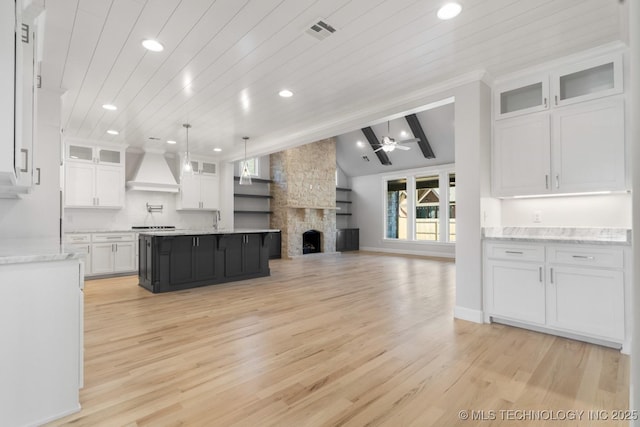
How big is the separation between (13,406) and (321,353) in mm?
1952

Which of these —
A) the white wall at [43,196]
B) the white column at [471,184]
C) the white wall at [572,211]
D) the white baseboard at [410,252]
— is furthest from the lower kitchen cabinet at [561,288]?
the white baseboard at [410,252]

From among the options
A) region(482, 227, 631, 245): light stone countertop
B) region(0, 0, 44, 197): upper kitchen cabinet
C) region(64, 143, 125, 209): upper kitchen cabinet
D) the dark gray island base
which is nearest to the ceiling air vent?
region(0, 0, 44, 197): upper kitchen cabinet

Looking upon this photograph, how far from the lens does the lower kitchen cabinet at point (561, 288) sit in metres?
2.81

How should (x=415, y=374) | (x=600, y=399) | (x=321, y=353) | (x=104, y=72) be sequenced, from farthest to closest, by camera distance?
(x=104, y=72), (x=321, y=353), (x=415, y=374), (x=600, y=399)

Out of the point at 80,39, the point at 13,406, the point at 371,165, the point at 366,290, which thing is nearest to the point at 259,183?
the point at 371,165

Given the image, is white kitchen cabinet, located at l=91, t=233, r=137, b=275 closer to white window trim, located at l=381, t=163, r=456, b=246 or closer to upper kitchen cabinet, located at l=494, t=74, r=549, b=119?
upper kitchen cabinet, located at l=494, t=74, r=549, b=119

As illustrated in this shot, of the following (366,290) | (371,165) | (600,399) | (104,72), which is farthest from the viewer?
(371,165)

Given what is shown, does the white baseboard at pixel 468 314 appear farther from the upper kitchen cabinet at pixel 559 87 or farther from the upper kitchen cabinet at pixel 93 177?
the upper kitchen cabinet at pixel 93 177

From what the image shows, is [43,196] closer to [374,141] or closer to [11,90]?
[11,90]

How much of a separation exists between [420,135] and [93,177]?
303 inches

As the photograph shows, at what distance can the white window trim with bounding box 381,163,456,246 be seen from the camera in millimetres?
9859

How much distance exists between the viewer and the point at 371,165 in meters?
11.5

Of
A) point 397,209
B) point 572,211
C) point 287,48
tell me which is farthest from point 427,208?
point 287,48

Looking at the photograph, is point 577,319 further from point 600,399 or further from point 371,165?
point 371,165
